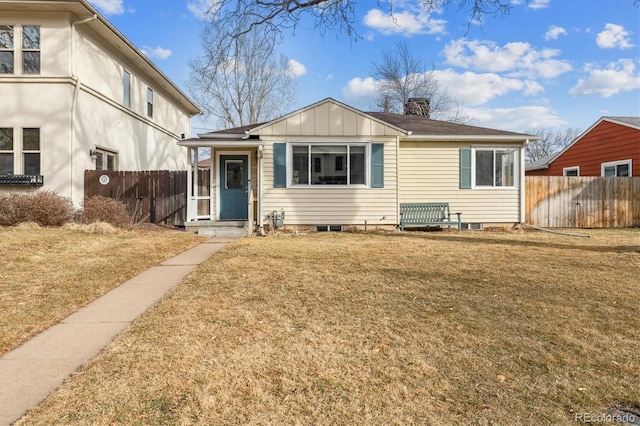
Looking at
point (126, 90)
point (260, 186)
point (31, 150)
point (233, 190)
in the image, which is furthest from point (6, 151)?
point (260, 186)

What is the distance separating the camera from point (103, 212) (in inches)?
399

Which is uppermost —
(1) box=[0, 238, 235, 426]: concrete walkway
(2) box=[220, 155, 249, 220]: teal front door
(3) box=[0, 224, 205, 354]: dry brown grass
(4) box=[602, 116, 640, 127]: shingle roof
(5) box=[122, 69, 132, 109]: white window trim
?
(5) box=[122, 69, 132, 109]: white window trim

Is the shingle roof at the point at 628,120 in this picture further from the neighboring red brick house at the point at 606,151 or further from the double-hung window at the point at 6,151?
the double-hung window at the point at 6,151

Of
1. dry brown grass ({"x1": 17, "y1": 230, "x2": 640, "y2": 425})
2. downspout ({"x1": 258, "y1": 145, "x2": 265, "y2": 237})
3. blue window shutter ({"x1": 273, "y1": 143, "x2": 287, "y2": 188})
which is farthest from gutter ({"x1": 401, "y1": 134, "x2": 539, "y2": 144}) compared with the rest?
dry brown grass ({"x1": 17, "y1": 230, "x2": 640, "y2": 425})

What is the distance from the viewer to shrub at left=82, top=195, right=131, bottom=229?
1012 cm

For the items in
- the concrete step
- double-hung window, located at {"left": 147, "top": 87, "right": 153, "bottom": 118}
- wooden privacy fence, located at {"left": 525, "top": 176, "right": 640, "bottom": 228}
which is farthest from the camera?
double-hung window, located at {"left": 147, "top": 87, "right": 153, "bottom": 118}

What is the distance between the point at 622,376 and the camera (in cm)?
259

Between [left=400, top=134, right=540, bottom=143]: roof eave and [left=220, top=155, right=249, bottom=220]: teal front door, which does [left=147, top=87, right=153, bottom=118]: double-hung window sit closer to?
[left=220, top=155, right=249, bottom=220]: teal front door

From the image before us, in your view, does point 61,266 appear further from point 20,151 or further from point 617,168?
point 617,168

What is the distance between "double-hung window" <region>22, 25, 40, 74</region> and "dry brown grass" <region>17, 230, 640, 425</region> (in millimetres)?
9878

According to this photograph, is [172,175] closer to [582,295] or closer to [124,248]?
[124,248]

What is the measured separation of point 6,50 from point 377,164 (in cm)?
1106

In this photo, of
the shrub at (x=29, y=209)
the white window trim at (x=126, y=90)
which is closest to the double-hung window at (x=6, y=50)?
the white window trim at (x=126, y=90)

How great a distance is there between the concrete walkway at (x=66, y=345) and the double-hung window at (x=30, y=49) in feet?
30.6
